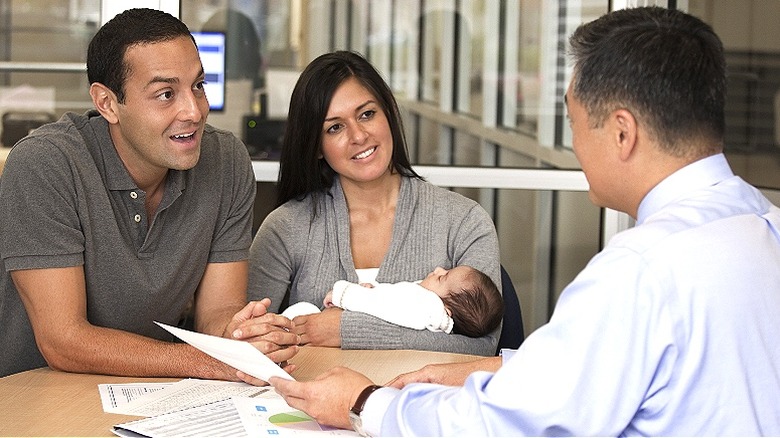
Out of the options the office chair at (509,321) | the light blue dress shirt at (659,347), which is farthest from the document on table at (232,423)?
the office chair at (509,321)

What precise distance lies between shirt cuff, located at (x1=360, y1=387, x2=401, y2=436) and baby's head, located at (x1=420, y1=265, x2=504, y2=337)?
1060 mm

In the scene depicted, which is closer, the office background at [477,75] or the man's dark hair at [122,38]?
the man's dark hair at [122,38]

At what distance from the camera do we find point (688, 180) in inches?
62.1

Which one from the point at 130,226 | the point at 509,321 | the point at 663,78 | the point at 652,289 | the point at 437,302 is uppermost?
the point at 663,78

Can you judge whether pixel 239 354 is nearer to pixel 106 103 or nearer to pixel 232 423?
pixel 232 423

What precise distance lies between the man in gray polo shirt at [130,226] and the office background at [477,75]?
1515 mm

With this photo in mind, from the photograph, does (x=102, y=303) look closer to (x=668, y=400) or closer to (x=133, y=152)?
(x=133, y=152)

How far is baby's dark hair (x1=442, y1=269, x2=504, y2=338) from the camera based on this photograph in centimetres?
282

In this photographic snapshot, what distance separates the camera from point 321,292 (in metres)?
3.06

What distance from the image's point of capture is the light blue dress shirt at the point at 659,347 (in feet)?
4.72

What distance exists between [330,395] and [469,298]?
1.01 meters

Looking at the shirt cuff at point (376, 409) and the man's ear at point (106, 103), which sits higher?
the man's ear at point (106, 103)

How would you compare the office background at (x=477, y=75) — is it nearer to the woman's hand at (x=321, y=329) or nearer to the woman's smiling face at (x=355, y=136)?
the woman's smiling face at (x=355, y=136)

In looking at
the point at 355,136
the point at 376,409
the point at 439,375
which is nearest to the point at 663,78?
the point at 376,409
